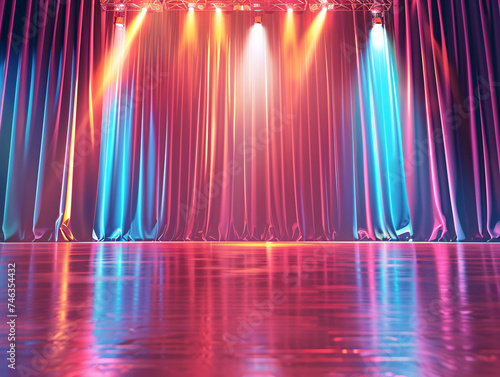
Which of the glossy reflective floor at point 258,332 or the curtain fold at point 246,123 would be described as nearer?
the glossy reflective floor at point 258,332

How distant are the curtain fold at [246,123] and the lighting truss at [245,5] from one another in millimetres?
133

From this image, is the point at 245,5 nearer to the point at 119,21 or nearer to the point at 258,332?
the point at 119,21

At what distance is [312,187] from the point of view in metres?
4.56

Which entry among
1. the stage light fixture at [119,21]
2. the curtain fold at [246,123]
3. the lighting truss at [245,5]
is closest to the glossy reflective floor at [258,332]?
the curtain fold at [246,123]

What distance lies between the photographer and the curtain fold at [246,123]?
429 centimetres

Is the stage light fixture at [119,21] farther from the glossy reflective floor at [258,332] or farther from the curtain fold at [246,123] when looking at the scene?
the glossy reflective floor at [258,332]

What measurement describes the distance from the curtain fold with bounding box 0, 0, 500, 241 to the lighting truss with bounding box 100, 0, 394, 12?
0.13 metres

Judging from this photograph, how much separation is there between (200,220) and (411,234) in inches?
96.0

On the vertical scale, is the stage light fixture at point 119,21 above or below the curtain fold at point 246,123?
above

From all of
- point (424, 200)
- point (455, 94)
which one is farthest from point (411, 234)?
point (455, 94)

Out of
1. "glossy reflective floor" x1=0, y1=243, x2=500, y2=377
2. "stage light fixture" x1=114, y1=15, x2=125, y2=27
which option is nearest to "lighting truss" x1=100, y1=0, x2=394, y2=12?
"stage light fixture" x1=114, y1=15, x2=125, y2=27

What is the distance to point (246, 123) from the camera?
4688 millimetres

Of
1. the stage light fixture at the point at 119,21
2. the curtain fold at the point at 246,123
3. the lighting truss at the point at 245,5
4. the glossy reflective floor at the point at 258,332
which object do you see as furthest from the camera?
the stage light fixture at the point at 119,21

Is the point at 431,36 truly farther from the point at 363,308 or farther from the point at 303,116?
the point at 363,308
